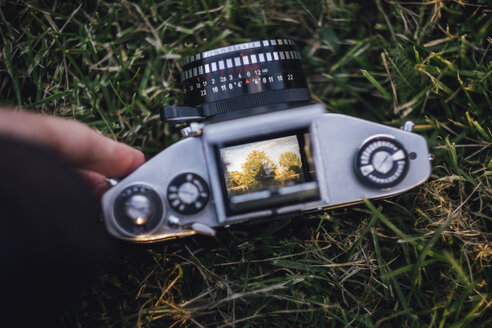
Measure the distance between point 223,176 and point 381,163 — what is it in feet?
1.21

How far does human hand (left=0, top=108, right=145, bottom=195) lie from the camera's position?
31.6 inches

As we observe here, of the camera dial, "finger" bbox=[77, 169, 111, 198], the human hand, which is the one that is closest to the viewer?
the human hand

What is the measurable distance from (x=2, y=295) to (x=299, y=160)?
668 mm

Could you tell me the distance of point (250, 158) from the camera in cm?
99

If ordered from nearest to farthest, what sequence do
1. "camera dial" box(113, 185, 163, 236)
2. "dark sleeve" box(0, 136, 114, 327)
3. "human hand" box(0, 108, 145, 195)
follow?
"dark sleeve" box(0, 136, 114, 327), "human hand" box(0, 108, 145, 195), "camera dial" box(113, 185, 163, 236)

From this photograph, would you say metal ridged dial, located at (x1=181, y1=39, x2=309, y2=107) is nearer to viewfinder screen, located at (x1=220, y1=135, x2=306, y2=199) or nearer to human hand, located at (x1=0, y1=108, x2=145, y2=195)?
viewfinder screen, located at (x1=220, y1=135, x2=306, y2=199)

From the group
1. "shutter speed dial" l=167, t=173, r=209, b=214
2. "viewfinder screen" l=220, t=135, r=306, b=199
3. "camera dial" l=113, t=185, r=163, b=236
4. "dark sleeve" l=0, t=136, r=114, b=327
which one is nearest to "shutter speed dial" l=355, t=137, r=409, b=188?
"viewfinder screen" l=220, t=135, r=306, b=199

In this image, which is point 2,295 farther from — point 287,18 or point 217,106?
A: point 287,18

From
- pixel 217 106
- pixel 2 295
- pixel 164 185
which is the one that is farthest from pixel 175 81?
pixel 2 295

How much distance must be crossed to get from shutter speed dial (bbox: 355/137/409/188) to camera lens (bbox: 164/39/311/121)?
0.22m

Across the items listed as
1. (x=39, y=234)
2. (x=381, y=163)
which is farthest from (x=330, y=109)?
(x=39, y=234)

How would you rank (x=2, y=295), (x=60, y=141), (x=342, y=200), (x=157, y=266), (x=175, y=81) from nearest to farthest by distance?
(x=2, y=295) < (x=60, y=141) < (x=342, y=200) < (x=157, y=266) < (x=175, y=81)

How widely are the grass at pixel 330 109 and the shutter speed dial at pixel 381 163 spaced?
0.60ft

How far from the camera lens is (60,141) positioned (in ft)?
2.82
